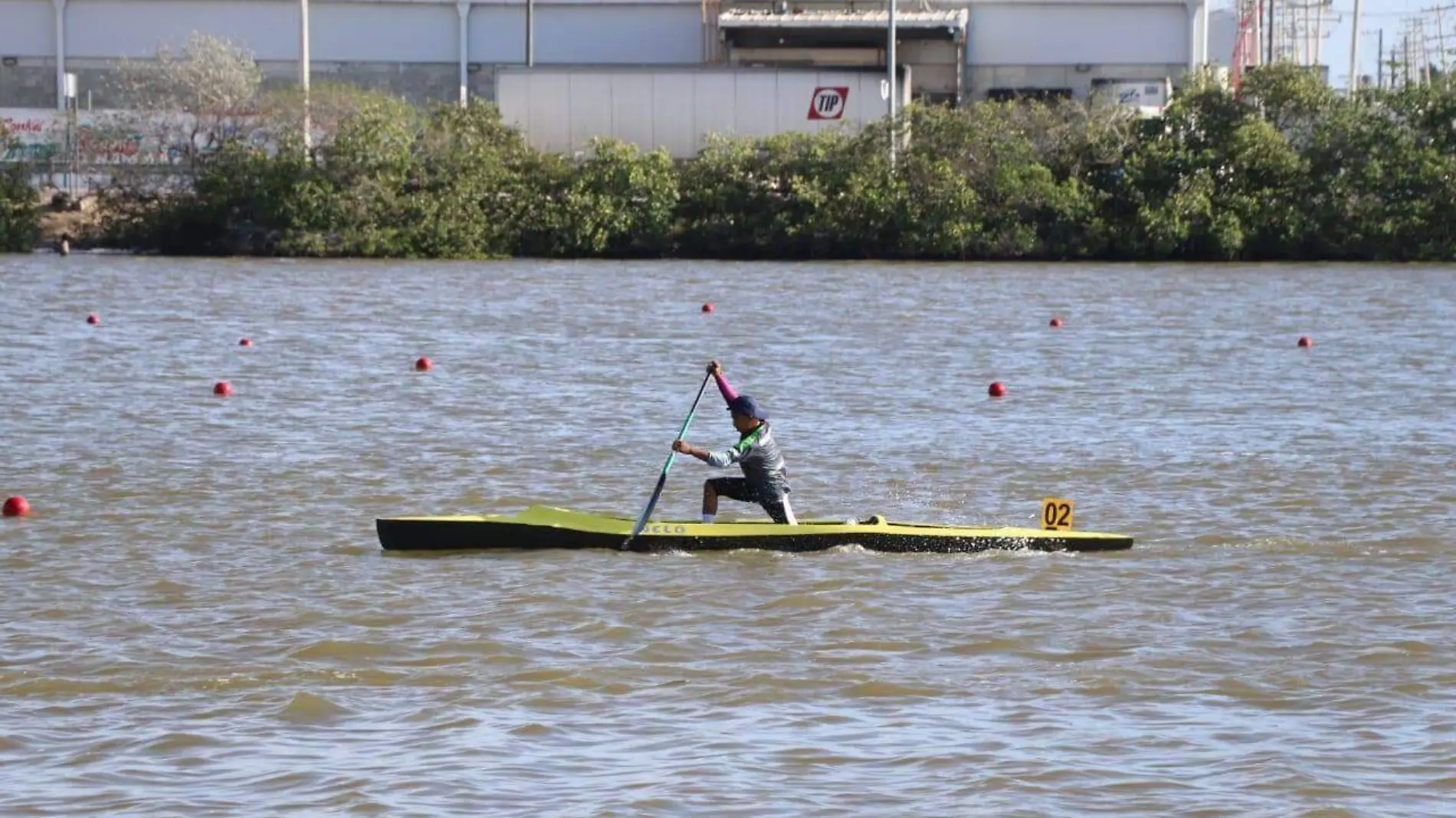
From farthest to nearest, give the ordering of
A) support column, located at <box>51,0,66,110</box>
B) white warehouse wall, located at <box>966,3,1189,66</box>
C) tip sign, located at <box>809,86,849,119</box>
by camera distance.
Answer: support column, located at <box>51,0,66,110</box>, white warehouse wall, located at <box>966,3,1189,66</box>, tip sign, located at <box>809,86,849,119</box>

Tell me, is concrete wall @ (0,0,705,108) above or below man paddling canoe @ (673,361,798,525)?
above

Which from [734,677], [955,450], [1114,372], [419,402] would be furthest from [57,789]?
[1114,372]

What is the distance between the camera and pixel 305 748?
33.7 ft

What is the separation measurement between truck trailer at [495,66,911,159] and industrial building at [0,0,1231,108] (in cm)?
648

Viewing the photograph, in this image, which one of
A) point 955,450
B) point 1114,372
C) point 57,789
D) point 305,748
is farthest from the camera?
point 1114,372

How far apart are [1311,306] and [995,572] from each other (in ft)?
86.9

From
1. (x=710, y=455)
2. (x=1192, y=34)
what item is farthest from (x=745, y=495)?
(x=1192, y=34)

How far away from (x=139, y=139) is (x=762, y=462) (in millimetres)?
44151

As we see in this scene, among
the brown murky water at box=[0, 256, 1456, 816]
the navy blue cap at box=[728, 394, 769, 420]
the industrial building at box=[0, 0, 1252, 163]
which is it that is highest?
the industrial building at box=[0, 0, 1252, 163]

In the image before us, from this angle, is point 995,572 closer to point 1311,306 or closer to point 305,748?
point 305,748

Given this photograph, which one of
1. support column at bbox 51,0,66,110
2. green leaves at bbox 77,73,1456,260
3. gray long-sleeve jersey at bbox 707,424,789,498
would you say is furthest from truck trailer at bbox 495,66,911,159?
gray long-sleeve jersey at bbox 707,424,789,498

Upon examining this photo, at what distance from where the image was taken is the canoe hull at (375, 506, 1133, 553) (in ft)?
50.1

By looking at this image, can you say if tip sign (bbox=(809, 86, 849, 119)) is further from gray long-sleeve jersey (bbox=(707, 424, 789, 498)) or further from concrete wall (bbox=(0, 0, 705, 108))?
gray long-sleeve jersey (bbox=(707, 424, 789, 498))

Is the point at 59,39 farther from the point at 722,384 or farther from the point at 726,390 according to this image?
the point at 722,384
